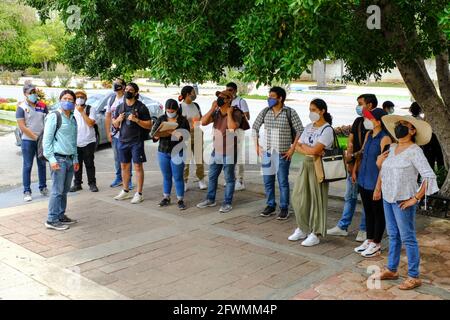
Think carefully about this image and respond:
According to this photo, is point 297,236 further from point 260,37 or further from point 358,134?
point 260,37

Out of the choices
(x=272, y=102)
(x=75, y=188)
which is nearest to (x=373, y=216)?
(x=272, y=102)

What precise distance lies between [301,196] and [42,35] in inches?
1859

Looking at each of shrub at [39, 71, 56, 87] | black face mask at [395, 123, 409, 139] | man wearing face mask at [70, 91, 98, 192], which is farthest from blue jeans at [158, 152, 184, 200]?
shrub at [39, 71, 56, 87]

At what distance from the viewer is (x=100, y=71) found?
307 inches

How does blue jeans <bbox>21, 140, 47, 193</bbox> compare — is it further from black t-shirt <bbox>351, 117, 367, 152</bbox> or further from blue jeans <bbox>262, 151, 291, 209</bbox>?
black t-shirt <bbox>351, 117, 367, 152</bbox>

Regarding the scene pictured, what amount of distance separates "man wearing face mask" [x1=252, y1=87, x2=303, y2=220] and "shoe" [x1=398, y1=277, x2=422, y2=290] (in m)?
2.52

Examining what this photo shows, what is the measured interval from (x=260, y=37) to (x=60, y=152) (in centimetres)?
324

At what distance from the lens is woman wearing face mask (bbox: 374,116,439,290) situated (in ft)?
15.4

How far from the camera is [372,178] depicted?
5.68 metres

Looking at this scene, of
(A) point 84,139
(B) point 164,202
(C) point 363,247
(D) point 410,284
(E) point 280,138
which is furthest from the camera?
(A) point 84,139

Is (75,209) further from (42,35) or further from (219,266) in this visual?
(42,35)

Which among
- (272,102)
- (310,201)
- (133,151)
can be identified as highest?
(272,102)

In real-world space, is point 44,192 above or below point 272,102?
below

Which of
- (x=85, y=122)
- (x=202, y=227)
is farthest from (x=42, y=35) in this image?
(x=202, y=227)
